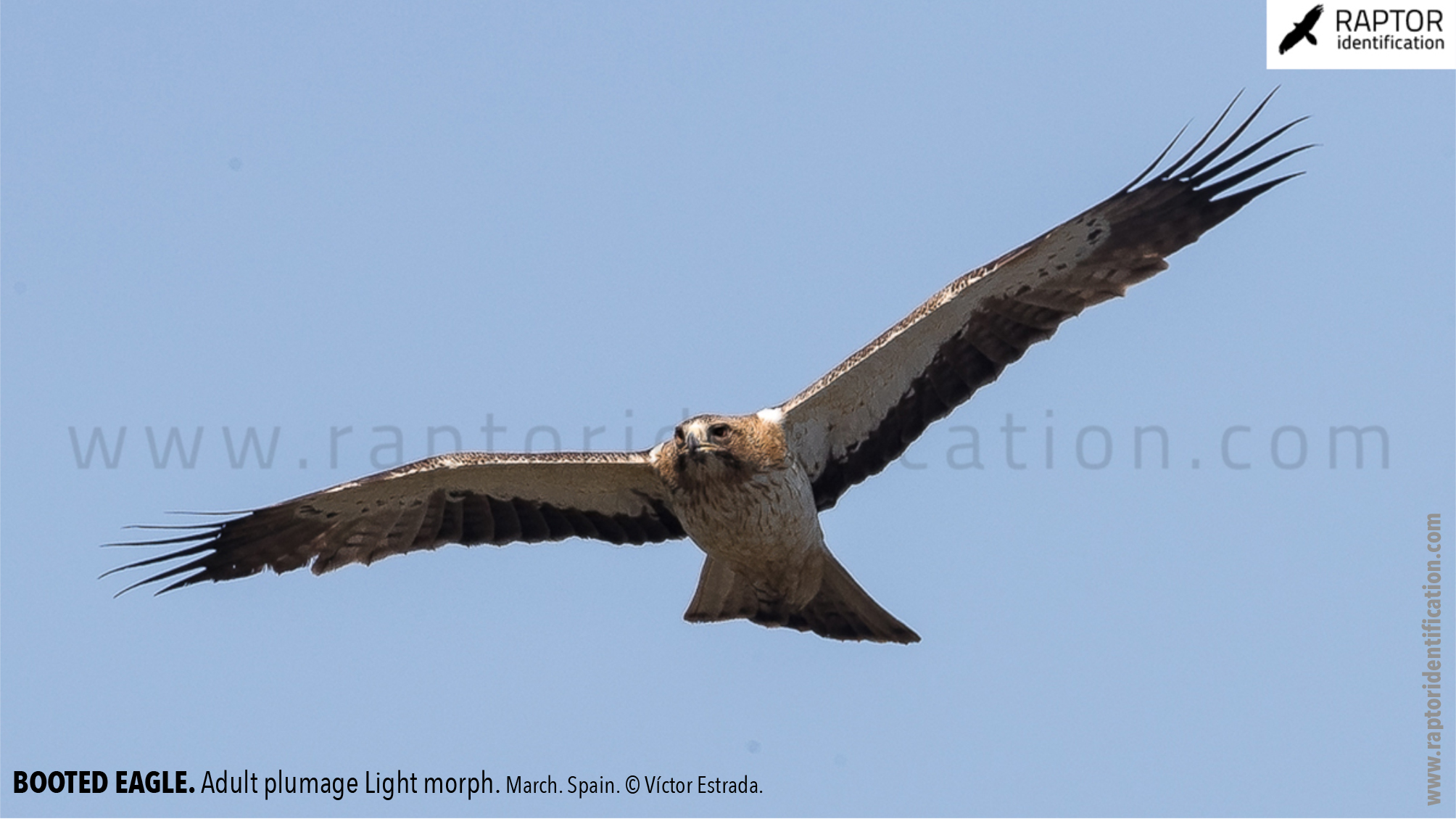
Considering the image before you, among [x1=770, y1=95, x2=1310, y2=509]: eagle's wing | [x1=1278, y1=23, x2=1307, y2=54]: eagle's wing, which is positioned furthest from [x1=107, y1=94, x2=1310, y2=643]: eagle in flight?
[x1=1278, y1=23, x2=1307, y2=54]: eagle's wing

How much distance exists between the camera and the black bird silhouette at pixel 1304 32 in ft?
49.6

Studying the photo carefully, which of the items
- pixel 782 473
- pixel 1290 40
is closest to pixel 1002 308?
pixel 782 473

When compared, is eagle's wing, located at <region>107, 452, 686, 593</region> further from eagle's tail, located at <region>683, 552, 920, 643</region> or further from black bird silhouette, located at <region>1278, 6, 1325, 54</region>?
black bird silhouette, located at <region>1278, 6, 1325, 54</region>

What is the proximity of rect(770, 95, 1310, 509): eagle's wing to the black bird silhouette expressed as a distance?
2.79 metres

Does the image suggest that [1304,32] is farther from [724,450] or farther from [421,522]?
[421,522]

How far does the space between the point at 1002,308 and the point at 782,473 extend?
1.99 meters

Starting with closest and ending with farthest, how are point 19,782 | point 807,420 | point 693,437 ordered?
1. point 693,437
2. point 807,420
3. point 19,782

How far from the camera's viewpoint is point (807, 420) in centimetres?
1323

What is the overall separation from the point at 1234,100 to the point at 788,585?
4463mm

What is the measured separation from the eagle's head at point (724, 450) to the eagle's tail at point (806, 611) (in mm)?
1043

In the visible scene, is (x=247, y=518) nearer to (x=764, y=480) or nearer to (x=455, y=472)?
(x=455, y=472)

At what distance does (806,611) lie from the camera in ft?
44.2

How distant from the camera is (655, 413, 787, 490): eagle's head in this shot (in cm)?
1232

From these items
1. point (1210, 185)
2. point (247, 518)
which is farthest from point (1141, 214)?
point (247, 518)
